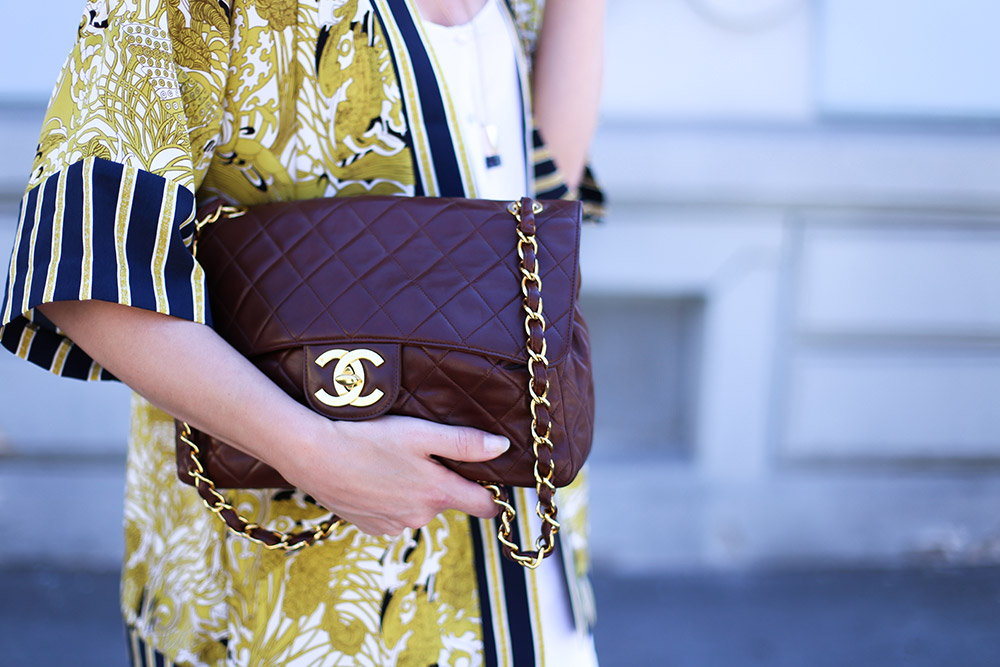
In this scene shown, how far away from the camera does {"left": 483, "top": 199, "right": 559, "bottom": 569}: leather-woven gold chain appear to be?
643mm

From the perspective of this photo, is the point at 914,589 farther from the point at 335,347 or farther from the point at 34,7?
the point at 34,7

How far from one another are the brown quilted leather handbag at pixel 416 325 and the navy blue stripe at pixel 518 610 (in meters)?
0.13

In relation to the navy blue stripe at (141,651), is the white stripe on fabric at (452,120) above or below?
above

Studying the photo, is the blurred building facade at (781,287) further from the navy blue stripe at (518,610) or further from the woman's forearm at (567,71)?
the navy blue stripe at (518,610)

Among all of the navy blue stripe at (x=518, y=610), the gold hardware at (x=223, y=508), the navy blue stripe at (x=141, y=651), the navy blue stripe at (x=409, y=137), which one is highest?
the navy blue stripe at (x=409, y=137)

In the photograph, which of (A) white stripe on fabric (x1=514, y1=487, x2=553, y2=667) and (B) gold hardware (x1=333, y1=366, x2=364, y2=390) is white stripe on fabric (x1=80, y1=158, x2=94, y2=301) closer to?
(B) gold hardware (x1=333, y1=366, x2=364, y2=390)

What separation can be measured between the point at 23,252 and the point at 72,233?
0.15 feet

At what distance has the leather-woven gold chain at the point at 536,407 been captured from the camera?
643mm

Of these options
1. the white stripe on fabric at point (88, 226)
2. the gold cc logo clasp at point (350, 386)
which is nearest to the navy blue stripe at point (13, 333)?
the white stripe on fabric at point (88, 226)

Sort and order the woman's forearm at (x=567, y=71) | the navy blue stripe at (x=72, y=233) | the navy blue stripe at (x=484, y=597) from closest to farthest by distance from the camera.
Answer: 1. the navy blue stripe at (x=72, y=233)
2. the navy blue stripe at (x=484, y=597)
3. the woman's forearm at (x=567, y=71)

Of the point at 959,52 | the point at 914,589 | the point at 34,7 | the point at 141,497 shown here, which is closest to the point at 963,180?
the point at 959,52

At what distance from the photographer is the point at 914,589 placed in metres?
2.41

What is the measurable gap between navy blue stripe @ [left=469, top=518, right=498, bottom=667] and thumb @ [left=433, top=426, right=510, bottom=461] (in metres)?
0.18

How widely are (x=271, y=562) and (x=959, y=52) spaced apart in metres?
2.66
